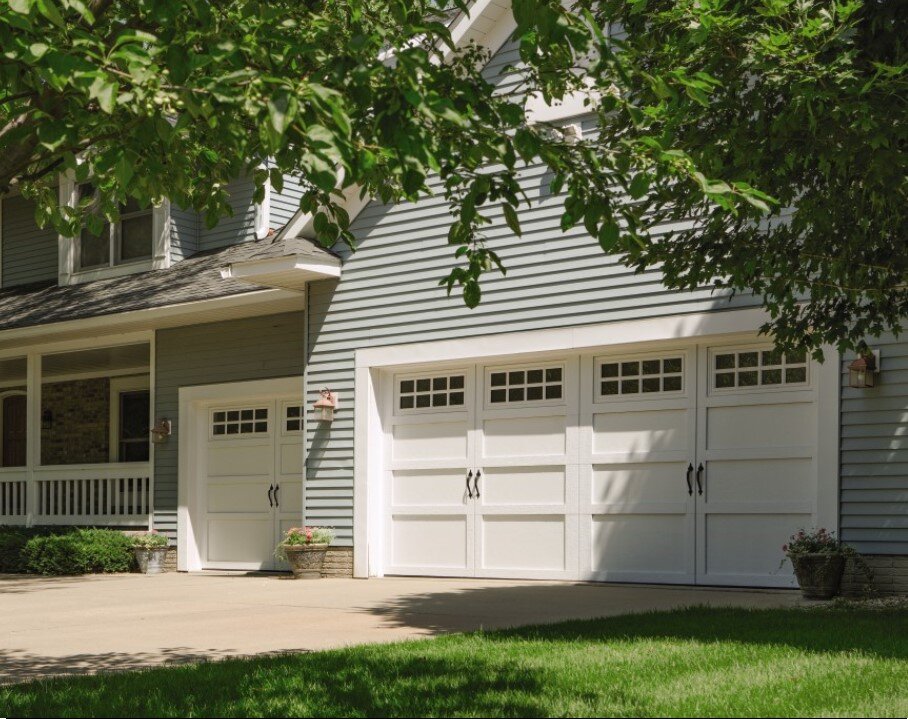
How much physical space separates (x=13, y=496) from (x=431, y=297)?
8.66 metres

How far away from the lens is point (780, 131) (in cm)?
706

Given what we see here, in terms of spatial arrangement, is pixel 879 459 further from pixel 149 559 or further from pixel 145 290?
pixel 145 290

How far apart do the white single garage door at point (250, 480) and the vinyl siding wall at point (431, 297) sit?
1089 mm

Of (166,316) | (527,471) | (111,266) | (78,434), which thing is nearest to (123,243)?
(111,266)

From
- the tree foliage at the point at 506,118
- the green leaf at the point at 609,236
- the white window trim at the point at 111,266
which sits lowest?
the green leaf at the point at 609,236

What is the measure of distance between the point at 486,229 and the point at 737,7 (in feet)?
21.1

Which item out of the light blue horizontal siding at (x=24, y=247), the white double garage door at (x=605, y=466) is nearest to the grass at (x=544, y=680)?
the white double garage door at (x=605, y=466)

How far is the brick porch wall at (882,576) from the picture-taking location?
10555mm

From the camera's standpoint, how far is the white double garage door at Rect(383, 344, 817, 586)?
11578 mm

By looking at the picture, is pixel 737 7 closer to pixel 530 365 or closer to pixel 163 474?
pixel 530 365

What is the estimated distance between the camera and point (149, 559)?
16.1 metres

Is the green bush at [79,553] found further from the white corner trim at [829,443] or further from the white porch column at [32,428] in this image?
the white corner trim at [829,443]

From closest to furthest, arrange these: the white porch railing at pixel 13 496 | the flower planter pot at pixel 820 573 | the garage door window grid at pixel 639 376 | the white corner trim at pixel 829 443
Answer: the flower planter pot at pixel 820 573 < the white corner trim at pixel 829 443 < the garage door window grid at pixel 639 376 < the white porch railing at pixel 13 496

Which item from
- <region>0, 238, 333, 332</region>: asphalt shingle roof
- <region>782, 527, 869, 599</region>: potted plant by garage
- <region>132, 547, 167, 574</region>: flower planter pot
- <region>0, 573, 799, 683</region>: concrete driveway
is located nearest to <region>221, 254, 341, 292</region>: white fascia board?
<region>0, 238, 333, 332</region>: asphalt shingle roof
